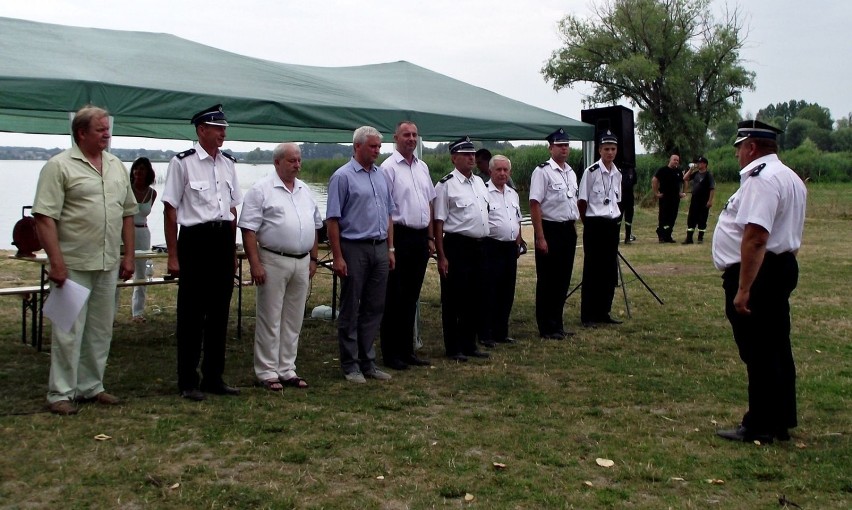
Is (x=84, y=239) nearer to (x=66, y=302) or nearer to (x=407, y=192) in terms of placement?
(x=66, y=302)

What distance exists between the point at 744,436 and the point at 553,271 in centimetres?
367

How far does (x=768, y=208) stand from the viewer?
479 cm

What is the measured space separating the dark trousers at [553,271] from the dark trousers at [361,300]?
2.32m

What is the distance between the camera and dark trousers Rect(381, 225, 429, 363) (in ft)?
23.0

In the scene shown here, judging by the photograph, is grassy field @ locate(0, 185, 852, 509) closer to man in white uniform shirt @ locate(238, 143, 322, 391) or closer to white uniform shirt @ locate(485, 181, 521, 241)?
man in white uniform shirt @ locate(238, 143, 322, 391)

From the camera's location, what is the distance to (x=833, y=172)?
41.5 metres

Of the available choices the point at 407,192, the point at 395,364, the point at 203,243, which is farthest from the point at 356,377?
the point at 203,243

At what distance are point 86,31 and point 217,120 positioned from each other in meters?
2.84

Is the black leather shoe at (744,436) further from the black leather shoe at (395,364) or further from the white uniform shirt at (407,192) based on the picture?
the white uniform shirt at (407,192)

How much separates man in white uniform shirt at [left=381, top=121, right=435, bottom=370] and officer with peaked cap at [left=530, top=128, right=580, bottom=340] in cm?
166

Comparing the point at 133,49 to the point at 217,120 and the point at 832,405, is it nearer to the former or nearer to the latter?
the point at 217,120

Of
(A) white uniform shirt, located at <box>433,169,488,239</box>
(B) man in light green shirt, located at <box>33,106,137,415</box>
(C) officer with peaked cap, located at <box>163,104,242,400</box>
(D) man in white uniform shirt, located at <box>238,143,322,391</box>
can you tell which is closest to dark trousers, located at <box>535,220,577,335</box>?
(A) white uniform shirt, located at <box>433,169,488,239</box>

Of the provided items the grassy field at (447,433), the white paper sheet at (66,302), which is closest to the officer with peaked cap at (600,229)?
the grassy field at (447,433)

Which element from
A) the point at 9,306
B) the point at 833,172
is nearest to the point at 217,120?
the point at 9,306
